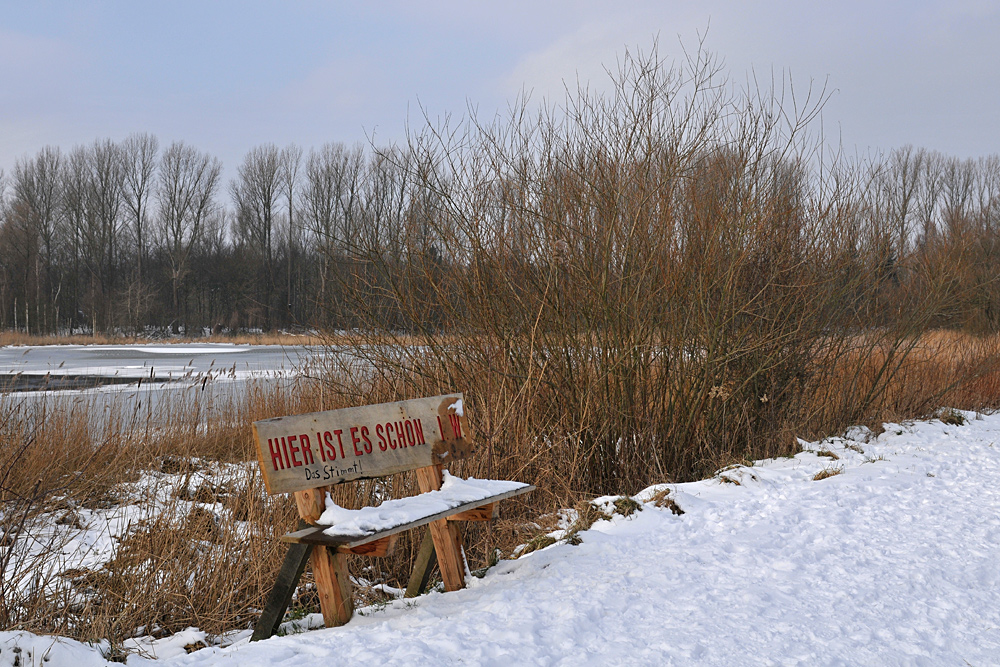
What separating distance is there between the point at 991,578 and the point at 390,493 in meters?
3.43

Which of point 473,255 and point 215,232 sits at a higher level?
point 215,232

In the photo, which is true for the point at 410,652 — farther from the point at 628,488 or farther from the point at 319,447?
the point at 628,488

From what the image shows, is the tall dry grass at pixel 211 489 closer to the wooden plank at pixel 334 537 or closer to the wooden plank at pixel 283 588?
the wooden plank at pixel 283 588

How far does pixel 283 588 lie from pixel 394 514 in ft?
1.73

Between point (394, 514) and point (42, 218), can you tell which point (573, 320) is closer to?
point (394, 514)

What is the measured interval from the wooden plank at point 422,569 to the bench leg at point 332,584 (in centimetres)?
50

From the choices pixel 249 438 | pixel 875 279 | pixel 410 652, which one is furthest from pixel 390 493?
pixel 875 279

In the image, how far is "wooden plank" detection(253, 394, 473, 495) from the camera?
125 inches

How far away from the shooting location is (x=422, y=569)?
384cm

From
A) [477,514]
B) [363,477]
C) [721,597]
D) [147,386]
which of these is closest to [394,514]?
[363,477]

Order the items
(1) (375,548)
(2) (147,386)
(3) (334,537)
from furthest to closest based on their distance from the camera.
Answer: (2) (147,386)
(1) (375,548)
(3) (334,537)

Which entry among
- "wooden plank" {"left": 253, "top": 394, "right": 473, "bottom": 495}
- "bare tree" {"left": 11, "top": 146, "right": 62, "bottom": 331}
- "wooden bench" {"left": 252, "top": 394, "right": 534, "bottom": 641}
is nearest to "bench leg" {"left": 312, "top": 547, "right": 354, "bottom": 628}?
"wooden bench" {"left": 252, "top": 394, "right": 534, "bottom": 641}

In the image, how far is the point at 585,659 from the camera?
2822 mm

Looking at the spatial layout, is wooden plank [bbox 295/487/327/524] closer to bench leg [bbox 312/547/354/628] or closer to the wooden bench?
the wooden bench
